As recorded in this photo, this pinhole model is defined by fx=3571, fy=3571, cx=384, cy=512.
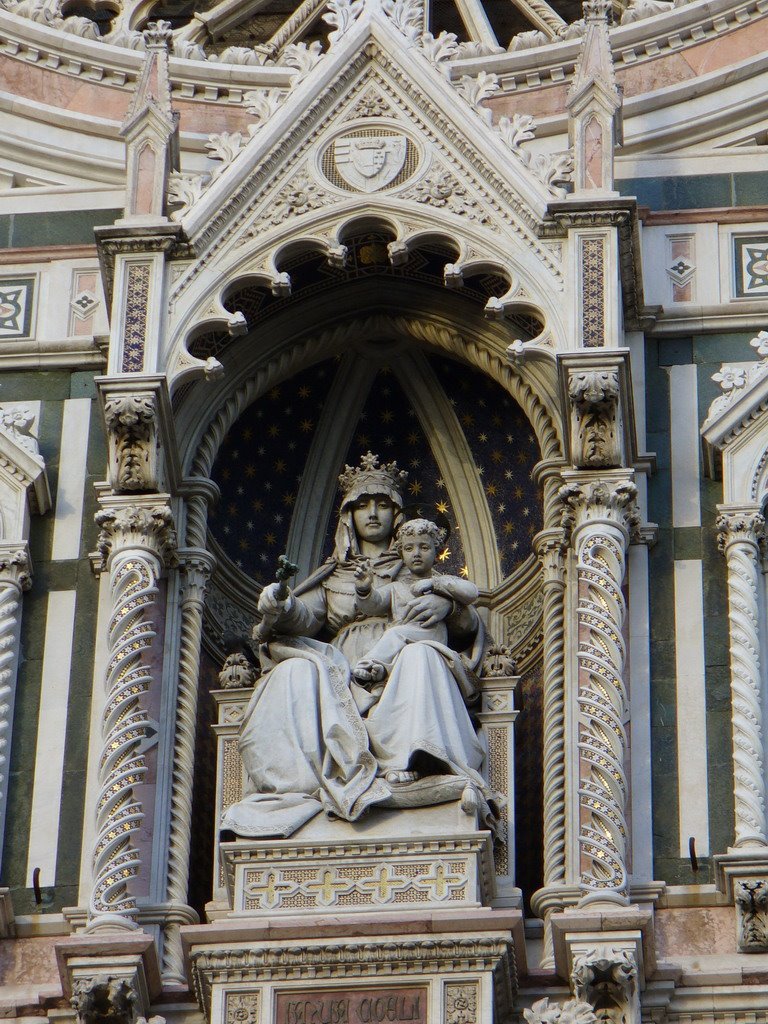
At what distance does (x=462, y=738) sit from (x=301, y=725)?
0.81 m

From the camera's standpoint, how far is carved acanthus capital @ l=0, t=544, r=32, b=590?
61.8 ft

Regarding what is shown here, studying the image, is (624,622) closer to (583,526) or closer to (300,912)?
(583,526)

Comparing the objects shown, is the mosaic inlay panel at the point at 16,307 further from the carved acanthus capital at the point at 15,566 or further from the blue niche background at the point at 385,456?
the carved acanthus capital at the point at 15,566

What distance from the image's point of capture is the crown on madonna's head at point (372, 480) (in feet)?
63.2

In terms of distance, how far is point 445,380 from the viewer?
20344 millimetres

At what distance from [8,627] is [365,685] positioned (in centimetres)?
194

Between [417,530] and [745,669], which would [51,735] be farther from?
[745,669]

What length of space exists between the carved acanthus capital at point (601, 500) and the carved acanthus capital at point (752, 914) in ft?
7.20

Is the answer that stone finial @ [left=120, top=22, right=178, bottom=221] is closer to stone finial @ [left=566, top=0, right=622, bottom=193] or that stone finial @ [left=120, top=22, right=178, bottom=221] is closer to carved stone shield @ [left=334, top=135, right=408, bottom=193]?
carved stone shield @ [left=334, top=135, right=408, bottom=193]

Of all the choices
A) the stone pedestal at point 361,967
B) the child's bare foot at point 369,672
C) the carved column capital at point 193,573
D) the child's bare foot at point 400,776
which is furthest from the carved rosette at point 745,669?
the carved column capital at point 193,573

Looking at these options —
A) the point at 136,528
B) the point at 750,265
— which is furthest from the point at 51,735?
the point at 750,265

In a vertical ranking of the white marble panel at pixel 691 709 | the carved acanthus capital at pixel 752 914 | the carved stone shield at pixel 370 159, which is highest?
the carved stone shield at pixel 370 159

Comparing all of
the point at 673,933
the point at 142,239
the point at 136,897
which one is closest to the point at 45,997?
the point at 136,897

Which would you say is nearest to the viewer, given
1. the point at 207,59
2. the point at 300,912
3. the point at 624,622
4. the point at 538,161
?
the point at 300,912
